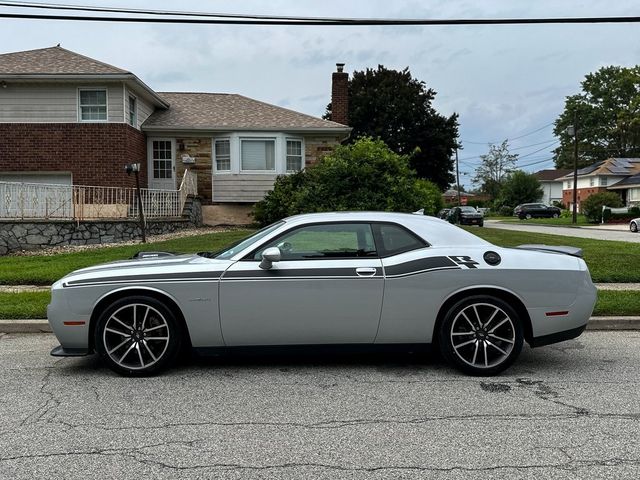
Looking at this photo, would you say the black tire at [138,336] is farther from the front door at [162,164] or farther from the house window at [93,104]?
the front door at [162,164]

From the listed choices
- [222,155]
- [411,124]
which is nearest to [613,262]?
[222,155]

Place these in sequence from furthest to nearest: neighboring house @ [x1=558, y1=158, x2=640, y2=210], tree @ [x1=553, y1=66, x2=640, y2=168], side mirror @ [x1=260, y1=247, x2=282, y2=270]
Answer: tree @ [x1=553, y1=66, x2=640, y2=168]
neighboring house @ [x1=558, y1=158, x2=640, y2=210]
side mirror @ [x1=260, y1=247, x2=282, y2=270]

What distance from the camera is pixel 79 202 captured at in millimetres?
15320

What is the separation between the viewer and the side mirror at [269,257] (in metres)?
4.79

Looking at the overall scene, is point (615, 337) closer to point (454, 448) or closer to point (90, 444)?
point (454, 448)

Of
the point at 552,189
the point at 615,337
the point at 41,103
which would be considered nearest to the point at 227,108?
the point at 41,103

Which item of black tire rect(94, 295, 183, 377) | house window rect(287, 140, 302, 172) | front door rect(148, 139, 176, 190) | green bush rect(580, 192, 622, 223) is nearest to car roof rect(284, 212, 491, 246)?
black tire rect(94, 295, 183, 377)

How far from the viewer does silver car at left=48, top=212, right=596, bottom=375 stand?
16.1 feet

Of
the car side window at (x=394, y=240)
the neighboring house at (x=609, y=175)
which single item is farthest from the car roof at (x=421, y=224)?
the neighboring house at (x=609, y=175)

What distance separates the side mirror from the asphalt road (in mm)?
1001

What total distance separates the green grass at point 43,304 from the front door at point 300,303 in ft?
11.7

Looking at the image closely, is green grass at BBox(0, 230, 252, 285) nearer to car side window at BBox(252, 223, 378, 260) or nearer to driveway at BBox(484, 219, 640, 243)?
car side window at BBox(252, 223, 378, 260)

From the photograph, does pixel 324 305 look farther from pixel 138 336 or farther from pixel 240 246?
pixel 138 336

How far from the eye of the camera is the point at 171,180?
834 inches
